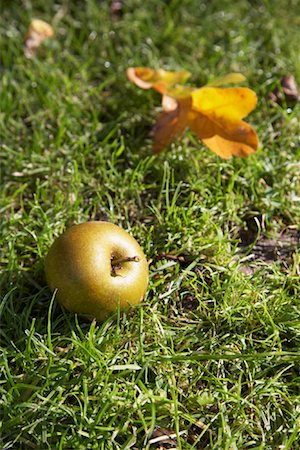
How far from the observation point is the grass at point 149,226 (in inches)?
87.8

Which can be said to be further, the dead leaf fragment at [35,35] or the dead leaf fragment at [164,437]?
the dead leaf fragment at [35,35]

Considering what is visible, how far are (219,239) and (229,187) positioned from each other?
12.3 inches

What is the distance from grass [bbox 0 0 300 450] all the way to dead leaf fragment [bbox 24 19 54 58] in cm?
5

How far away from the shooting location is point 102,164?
3.07 m

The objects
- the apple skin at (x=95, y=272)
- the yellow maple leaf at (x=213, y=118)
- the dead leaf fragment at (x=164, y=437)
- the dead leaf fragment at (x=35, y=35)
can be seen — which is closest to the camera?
the dead leaf fragment at (x=164, y=437)

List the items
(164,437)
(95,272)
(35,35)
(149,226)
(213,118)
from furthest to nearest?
(35,35) < (213,118) < (149,226) < (95,272) < (164,437)

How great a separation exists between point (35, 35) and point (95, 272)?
1.84 metres

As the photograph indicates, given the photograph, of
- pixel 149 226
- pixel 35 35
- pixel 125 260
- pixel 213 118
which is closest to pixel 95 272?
pixel 125 260

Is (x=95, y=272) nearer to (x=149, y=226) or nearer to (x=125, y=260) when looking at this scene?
(x=125, y=260)

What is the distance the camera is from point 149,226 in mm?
2830

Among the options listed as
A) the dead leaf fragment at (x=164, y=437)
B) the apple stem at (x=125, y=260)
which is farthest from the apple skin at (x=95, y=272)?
the dead leaf fragment at (x=164, y=437)

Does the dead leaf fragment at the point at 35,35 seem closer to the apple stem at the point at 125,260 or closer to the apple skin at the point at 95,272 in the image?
the apple skin at the point at 95,272

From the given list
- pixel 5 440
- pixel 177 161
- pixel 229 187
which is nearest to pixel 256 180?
pixel 229 187

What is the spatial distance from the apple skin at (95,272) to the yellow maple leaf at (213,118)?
2.47 feet
